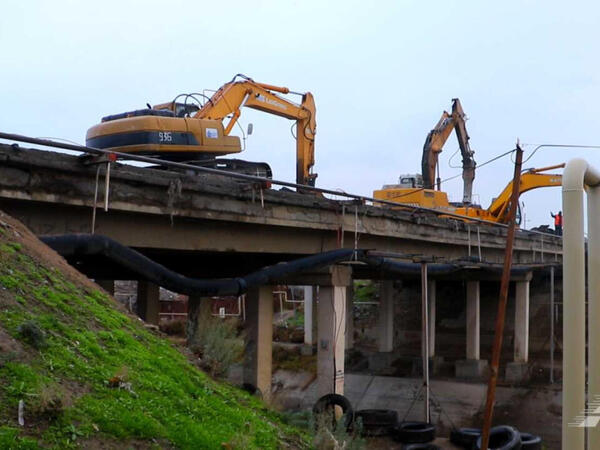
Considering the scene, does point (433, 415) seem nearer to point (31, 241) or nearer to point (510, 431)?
point (510, 431)

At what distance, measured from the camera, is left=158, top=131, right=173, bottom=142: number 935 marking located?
17188 mm

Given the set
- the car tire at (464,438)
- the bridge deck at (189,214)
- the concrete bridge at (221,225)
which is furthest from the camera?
the car tire at (464,438)

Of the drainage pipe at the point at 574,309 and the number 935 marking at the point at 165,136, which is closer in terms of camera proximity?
the drainage pipe at the point at 574,309

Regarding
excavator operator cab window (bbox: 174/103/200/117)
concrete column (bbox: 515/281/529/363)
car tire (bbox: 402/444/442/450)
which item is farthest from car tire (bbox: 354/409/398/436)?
concrete column (bbox: 515/281/529/363)

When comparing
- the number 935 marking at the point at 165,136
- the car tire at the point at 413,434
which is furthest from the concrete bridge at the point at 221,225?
the car tire at the point at 413,434

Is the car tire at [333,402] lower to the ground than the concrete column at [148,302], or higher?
lower

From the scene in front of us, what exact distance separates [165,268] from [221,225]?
249 cm

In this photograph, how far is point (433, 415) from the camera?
26094 millimetres

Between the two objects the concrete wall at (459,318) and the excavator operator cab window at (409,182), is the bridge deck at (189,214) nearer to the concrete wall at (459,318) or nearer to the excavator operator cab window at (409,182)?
the excavator operator cab window at (409,182)

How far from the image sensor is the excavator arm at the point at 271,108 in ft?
71.8

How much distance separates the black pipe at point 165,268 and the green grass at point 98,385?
5.81ft

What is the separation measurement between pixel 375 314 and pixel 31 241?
113ft

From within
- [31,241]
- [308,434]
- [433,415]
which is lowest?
[433,415]

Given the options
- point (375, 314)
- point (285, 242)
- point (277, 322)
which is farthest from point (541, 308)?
point (285, 242)
